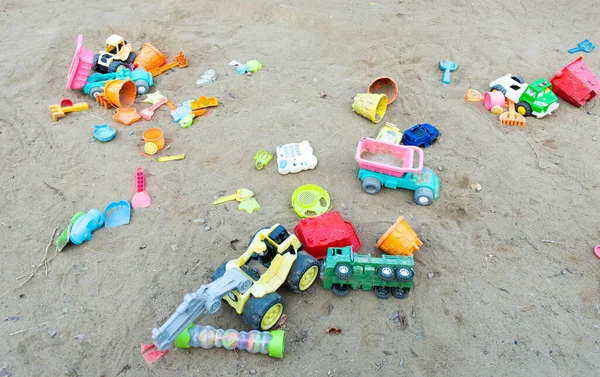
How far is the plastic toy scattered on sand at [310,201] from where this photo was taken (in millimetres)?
3555

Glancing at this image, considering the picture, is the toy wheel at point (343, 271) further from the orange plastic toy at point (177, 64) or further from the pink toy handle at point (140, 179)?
the orange plastic toy at point (177, 64)

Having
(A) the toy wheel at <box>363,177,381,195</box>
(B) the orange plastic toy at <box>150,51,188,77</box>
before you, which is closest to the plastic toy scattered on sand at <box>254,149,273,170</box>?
(A) the toy wheel at <box>363,177,381,195</box>

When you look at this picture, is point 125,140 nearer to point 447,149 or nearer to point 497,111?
point 447,149

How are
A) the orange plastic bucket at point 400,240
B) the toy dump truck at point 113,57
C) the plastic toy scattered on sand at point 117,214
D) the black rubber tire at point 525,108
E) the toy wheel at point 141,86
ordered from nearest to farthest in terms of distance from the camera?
the orange plastic bucket at point 400,240
the plastic toy scattered on sand at point 117,214
the black rubber tire at point 525,108
the toy wheel at point 141,86
the toy dump truck at point 113,57

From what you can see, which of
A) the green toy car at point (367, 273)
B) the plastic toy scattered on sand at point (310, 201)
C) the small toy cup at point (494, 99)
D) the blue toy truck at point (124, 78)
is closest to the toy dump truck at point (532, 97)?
the small toy cup at point (494, 99)

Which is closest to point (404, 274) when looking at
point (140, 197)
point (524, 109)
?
point (140, 197)

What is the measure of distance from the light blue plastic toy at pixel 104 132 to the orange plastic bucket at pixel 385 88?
2.76 meters

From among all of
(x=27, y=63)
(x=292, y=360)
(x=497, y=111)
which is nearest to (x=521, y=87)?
(x=497, y=111)

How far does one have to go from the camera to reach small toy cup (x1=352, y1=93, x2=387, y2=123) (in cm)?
440

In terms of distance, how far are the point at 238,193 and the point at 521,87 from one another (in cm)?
334

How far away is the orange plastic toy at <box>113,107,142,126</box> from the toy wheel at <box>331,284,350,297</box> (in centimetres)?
285

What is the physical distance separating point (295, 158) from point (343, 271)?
139cm

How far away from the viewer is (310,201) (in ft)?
11.9

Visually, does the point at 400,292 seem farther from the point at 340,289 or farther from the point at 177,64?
the point at 177,64
